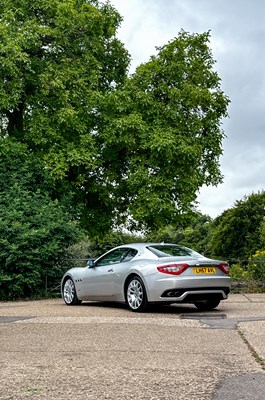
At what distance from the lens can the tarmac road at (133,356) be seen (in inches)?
212

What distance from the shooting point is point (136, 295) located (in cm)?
1316

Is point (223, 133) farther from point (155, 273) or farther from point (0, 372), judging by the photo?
point (0, 372)

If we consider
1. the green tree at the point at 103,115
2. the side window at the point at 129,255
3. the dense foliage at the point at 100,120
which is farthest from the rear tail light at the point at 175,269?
the green tree at the point at 103,115

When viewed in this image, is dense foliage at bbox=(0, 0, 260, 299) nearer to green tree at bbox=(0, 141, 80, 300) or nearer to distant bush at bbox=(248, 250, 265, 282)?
green tree at bbox=(0, 141, 80, 300)

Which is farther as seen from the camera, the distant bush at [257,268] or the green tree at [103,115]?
the green tree at [103,115]

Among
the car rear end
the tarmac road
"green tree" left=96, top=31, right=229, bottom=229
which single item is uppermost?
"green tree" left=96, top=31, right=229, bottom=229

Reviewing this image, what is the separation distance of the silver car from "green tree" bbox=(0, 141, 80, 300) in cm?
406

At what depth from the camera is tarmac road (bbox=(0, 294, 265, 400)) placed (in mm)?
5387

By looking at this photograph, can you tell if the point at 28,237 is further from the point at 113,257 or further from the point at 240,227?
the point at 240,227

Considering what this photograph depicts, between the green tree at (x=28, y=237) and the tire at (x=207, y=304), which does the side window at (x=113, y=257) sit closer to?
the tire at (x=207, y=304)

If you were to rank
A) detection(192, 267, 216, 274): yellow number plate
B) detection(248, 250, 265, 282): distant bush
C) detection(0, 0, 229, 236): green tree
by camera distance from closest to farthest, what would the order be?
detection(192, 267, 216, 274): yellow number plate, detection(248, 250, 265, 282): distant bush, detection(0, 0, 229, 236): green tree

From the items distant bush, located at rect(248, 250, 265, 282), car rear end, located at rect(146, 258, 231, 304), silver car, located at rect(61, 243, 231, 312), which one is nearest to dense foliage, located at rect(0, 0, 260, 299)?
distant bush, located at rect(248, 250, 265, 282)

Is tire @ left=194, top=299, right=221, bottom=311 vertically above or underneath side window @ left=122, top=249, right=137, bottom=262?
underneath

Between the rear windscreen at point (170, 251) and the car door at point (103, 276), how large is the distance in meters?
0.78
